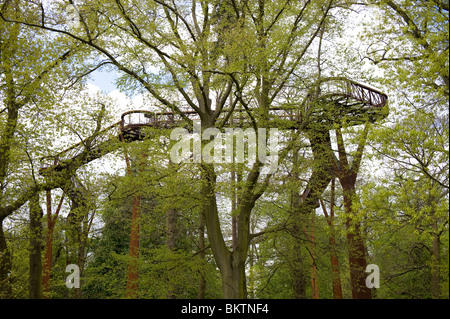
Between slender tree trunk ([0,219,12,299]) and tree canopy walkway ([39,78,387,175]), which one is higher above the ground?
tree canopy walkway ([39,78,387,175])

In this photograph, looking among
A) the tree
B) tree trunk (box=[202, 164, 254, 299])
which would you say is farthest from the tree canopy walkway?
tree trunk (box=[202, 164, 254, 299])

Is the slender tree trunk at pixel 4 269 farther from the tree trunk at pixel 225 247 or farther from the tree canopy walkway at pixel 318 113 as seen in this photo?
the tree trunk at pixel 225 247

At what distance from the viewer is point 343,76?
35.1ft

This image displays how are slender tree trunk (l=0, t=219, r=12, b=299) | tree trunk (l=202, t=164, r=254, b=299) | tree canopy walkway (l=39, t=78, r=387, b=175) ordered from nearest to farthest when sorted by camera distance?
Answer: slender tree trunk (l=0, t=219, r=12, b=299)
tree trunk (l=202, t=164, r=254, b=299)
tree canopy walkway (l=39, t=78, r=387, b=175)

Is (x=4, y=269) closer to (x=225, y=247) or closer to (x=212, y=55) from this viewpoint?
(x=225, y=247)

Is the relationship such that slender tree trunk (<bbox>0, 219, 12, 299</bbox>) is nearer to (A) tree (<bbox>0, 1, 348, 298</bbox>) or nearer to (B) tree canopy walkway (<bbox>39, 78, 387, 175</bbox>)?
(B) tree canopy walkway (<bbox>39, 78, 387, 175</bbox>)

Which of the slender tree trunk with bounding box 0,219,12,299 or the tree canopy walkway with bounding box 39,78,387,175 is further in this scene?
the tree canopy walkway with bounding box 39,78,387,175

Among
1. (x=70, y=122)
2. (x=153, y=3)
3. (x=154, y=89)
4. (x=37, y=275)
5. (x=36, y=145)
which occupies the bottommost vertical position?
(x=37, y=275)

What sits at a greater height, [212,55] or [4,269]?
[212,55]

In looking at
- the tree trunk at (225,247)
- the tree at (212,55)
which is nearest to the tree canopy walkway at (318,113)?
the tree at (212,55)

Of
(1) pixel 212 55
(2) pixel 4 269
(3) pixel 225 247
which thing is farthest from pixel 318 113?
(2) pixel 4 269
